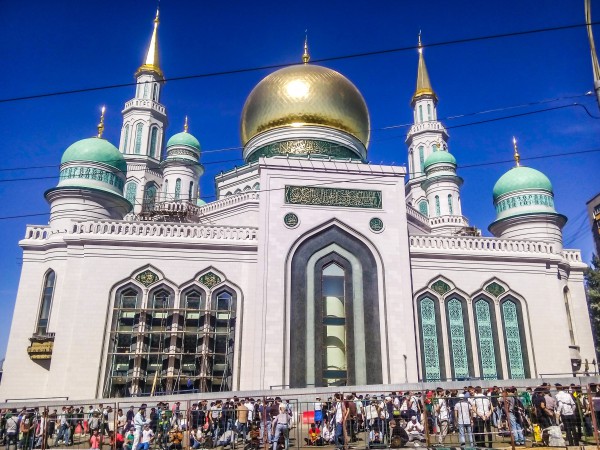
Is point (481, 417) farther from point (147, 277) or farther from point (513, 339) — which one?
point (147, 277)

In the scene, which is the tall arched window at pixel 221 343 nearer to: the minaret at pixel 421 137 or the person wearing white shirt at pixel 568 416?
the person wearing white shirt at pixel 568 416

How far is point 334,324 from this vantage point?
613 inches

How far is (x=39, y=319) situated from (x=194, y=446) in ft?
28.1

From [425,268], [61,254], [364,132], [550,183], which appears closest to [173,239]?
[61,254]

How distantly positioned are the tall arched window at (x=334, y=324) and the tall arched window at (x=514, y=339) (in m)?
5.36

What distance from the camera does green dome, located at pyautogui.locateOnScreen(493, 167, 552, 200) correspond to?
67.2ft

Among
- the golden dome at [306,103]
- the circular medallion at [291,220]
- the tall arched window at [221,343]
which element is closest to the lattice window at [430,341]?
the circular medallion at [291,220]

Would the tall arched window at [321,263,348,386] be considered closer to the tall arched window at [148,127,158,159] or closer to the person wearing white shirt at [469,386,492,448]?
the person wearing white shirt at [469,386,492,448]

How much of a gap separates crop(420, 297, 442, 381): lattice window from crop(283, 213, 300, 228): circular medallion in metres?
4.70

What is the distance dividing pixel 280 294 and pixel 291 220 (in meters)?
2.38

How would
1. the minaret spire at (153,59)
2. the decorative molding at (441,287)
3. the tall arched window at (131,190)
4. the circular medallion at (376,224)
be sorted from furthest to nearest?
1. the minaret spire at (153,59)
2. the tall arched window at (131,190)
3. the decorative molding at (441,287)
4. the circular medallion at (376,224)

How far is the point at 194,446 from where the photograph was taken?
8.77 m

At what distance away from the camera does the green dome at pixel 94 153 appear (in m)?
17.7

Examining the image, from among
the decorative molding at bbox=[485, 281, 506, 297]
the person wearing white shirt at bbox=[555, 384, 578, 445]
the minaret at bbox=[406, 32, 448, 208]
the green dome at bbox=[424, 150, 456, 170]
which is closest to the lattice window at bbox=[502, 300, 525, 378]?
the decorative molding at bbox=[485, 281, 506, 297]
